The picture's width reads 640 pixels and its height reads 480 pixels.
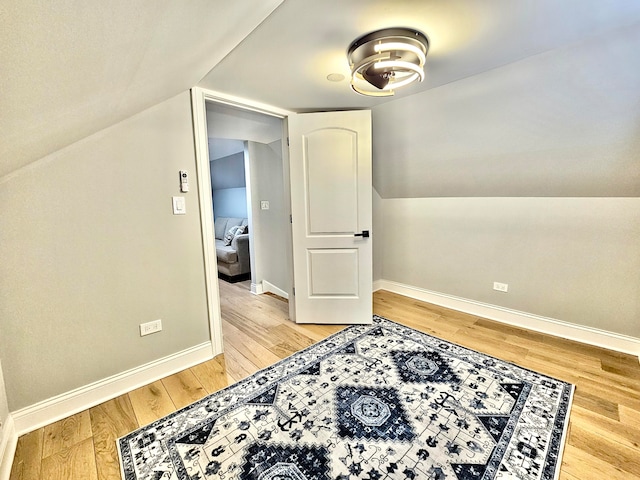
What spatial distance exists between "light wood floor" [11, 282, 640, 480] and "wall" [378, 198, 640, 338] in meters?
0.31

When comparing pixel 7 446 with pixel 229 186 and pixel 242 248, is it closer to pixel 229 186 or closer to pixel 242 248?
pixel 242 248

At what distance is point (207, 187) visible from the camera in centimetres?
221

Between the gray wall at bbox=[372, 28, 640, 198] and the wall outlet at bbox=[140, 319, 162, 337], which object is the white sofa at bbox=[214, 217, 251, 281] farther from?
the gray wall at bbox=[372, 28, 640, 198]

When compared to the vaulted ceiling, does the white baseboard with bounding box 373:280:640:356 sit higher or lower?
lower

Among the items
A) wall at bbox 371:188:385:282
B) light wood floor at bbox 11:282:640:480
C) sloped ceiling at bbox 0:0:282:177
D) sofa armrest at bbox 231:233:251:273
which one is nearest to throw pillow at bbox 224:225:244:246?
sofa armrest at bbox 231:233:251:273

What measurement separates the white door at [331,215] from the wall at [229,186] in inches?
106

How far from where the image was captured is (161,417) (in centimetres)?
169

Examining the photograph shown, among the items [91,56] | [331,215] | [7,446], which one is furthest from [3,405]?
[331,215]

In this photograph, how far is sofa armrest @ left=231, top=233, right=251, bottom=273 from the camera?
15.1 ft

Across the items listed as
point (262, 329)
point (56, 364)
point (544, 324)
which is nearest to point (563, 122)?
point (544, 324)

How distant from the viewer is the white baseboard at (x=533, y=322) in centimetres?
230

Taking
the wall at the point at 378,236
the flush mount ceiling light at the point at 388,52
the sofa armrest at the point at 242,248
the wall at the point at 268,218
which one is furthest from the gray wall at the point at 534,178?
the sofa armrest at the point at 242,248

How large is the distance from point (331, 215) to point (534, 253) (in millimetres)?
1941

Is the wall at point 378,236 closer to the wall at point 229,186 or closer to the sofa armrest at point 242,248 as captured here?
the sofa armrest at point 242,248
